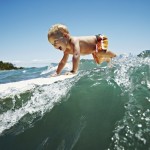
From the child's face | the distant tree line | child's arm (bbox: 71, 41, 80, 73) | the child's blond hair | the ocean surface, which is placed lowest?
the distant tree line

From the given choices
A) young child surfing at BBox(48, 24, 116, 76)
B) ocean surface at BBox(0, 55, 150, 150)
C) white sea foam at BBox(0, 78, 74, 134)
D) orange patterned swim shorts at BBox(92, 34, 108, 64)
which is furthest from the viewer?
orange patterned swim shorts at BBox(92, 34, 108, 64)

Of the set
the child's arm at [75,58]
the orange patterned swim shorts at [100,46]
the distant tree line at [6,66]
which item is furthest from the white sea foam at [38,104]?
the distant tree line at [6,66]

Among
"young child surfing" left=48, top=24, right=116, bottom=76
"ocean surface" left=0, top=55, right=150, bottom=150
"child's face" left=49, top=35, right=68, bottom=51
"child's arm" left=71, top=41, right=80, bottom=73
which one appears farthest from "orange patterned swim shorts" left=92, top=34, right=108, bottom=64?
"ocean surface" left=0, top=55, right=150, bottom=150

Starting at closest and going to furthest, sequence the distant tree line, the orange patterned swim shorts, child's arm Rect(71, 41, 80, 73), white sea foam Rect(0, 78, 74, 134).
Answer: white sea foam Rect(0, 78, 74, 134) < child's arm Rect(71, 41, 80, 73) < the orange patterned swim shorts < the distant tree line

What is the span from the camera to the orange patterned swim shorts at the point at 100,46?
5.68 m

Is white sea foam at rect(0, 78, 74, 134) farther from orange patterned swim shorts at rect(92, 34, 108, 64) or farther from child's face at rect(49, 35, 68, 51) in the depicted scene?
orange patterned swim shorts at rect(92, 34, 108, 64)

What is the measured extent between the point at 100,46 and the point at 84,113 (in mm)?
2985

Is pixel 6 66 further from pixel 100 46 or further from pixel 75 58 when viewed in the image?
pixel 75 58

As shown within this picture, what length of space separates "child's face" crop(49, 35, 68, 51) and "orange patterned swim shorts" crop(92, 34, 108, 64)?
0.95 meters

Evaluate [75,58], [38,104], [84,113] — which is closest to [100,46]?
[75,58]

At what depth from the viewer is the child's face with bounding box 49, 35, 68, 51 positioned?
4.71 metres

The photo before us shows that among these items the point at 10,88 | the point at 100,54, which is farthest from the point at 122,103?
the point at 100,54

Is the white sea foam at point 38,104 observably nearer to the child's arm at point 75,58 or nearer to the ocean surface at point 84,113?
the ocean surface at point 84,113

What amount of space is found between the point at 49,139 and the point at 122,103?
0.85 metres
